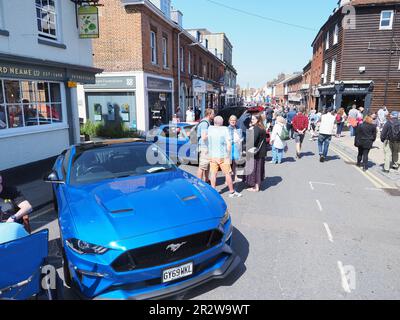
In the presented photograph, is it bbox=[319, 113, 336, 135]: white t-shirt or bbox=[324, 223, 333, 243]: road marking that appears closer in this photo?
bbox=[324, 223, 333, 243]: road marking

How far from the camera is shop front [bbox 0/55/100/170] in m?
8.50

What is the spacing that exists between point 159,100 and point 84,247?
17800 millimetres

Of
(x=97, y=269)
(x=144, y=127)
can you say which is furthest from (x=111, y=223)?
(x=144, y=127)

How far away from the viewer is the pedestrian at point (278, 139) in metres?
9.79

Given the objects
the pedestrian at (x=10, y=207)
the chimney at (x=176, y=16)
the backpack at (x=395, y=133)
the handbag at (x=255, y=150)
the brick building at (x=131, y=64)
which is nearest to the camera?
the pedestrian at (x=10, y=207)

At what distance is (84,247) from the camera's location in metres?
2.80

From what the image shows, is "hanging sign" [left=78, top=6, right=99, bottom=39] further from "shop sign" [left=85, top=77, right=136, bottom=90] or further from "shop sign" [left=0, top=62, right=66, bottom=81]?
"shop sign" [left=85, top=77, right=136, bottom=90]

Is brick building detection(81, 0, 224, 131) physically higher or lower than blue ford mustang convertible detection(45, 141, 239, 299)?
higher

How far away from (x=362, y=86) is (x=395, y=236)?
21343 mm

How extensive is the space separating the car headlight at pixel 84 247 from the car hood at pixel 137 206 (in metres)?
0.05

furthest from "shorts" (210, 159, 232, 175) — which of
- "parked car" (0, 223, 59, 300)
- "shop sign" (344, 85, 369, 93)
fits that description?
"shop sign" (344, 85, 369, 93)

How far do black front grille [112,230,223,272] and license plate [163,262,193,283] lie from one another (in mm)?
80

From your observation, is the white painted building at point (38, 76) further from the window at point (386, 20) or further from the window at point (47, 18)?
the window at point (386, 20)

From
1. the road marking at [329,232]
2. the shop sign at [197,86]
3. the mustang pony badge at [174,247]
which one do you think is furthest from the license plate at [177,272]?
the shop sign at [197,86]
